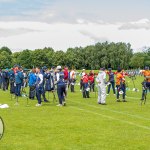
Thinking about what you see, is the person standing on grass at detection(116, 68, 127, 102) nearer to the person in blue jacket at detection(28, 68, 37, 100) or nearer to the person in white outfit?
the person in white outfit

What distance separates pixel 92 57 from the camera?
6127 inches

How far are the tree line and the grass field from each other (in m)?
126

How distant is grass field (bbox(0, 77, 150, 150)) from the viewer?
13047 millimetres

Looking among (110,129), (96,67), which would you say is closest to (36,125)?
(110,129)

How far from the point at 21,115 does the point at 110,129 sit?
550 cm

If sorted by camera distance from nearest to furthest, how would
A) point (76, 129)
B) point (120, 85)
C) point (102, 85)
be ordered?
point (76, 129)
point (102, 85)
point (120, 85)

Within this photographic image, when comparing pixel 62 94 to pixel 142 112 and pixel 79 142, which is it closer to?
pixel 142 112

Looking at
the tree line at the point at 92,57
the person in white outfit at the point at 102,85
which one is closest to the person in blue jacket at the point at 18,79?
the person in white outfit at the point at 102,85

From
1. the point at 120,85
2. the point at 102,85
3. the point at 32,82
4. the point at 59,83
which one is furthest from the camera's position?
the point at 32,82

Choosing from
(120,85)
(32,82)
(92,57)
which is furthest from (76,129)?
(92,57)

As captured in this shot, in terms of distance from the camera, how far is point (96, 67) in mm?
154375

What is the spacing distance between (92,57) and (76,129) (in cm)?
13994

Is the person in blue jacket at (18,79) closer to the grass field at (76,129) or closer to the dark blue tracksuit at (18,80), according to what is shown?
the dark blue tracksuit at (18,80)

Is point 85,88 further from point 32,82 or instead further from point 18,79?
point 18,79
